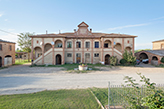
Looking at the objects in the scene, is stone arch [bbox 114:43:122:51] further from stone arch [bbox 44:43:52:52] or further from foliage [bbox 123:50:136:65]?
stone arch [bbox 44:43:52:52]

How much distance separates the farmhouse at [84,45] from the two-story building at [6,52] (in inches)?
237

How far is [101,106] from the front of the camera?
491 centimetres

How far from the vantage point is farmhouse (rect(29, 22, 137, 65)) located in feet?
75.2

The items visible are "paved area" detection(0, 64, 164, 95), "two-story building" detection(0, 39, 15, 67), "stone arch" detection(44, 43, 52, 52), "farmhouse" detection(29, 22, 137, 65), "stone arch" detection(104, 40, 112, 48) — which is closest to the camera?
"paved area" detection(0, 64, 164, 95)

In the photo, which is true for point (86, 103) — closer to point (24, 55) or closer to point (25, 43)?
point (25, 43)

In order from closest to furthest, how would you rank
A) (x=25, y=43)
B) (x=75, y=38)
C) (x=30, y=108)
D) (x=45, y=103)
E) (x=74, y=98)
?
(x=30, y=108)
(x=45, y=103)
(x=74, y=98)
(x=75, y=38)
(x=25, y=43)

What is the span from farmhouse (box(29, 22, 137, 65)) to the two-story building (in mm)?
6030

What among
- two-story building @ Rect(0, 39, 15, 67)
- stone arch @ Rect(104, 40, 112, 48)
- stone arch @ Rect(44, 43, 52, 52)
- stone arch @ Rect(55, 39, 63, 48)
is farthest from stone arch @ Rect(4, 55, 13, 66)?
stone arch @ Rect(104, 40, 112, 48)

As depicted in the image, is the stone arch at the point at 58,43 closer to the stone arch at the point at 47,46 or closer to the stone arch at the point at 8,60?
the stone arch at the point at 47,46

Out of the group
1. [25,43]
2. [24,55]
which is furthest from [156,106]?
[24,55]

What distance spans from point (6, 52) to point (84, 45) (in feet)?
66.4

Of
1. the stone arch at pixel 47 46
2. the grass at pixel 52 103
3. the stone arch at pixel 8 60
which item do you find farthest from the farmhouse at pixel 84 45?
the grass at pixel 52 103

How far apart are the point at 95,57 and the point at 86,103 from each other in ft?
64.8

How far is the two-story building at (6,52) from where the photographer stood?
2038 centimetres
